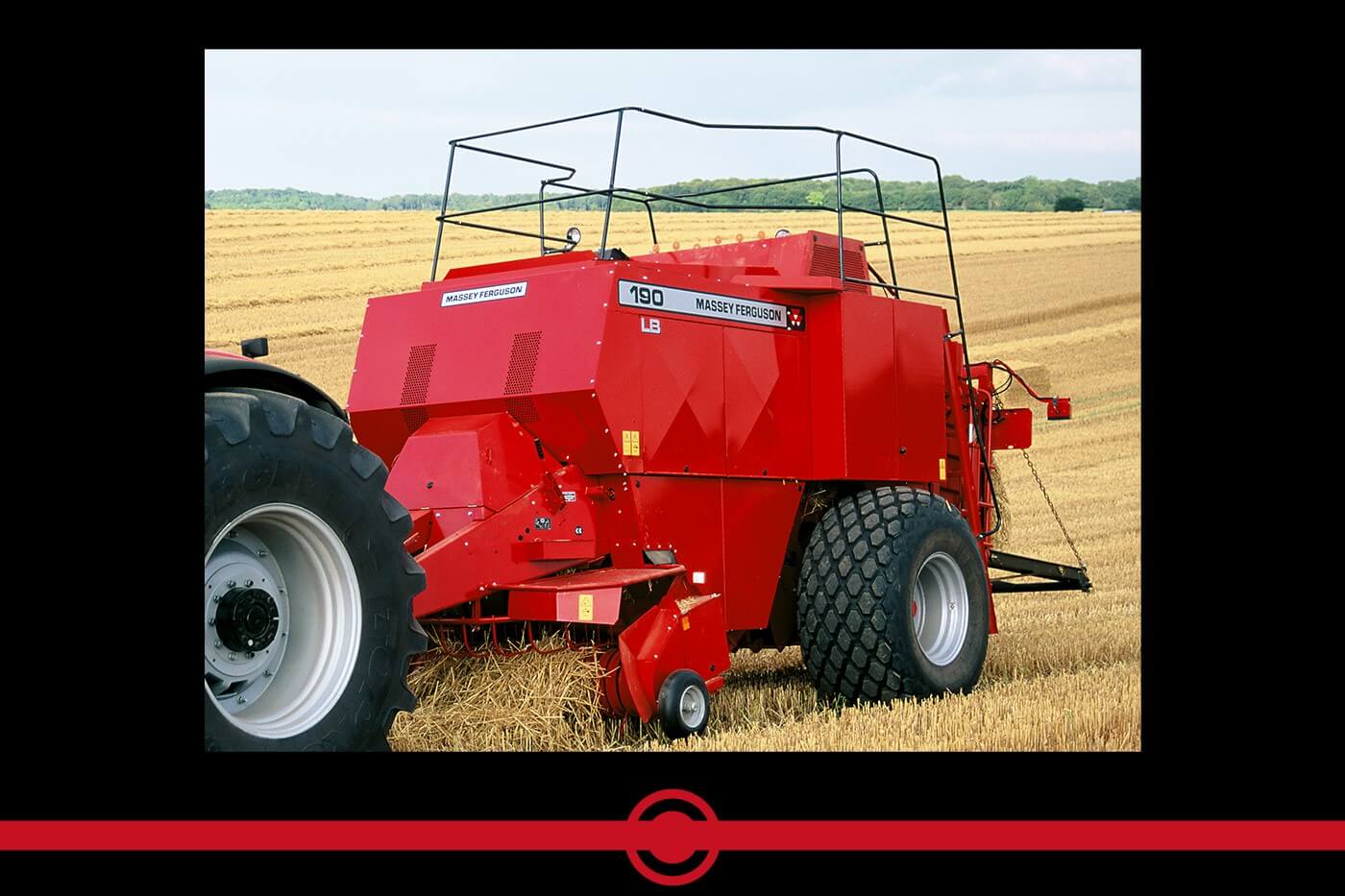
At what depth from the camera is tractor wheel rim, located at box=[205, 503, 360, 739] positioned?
14.8 ft

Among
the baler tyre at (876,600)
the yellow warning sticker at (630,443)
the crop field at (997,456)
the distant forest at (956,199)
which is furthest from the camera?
the distant forest at (956,199)

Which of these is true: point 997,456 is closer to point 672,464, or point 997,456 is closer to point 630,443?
point 672,464

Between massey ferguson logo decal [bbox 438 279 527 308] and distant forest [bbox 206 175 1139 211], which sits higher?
distant forest [bbox 206 175 1139 211]

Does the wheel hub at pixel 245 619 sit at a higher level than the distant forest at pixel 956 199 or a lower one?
lower

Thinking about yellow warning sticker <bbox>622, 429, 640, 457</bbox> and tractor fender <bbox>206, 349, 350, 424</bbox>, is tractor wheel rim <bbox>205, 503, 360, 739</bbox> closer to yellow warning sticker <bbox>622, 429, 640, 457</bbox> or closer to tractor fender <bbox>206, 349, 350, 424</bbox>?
tractor fender <bbox>206, 349, 350, 424</bbox>

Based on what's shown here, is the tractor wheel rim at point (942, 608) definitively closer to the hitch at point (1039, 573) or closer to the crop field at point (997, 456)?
the crop field at point (997, 456)

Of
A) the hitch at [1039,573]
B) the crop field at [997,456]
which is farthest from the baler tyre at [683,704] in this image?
the hitch at [1039,573]

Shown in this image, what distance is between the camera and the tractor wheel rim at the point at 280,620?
4500 mm

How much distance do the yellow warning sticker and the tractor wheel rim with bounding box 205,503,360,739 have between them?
2516 mm

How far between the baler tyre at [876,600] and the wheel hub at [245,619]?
3935 mm

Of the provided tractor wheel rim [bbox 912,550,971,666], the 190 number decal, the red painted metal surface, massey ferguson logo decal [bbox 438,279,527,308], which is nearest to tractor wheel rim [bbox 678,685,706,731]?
the red painted metal surface

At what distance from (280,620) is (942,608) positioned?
4924 mm

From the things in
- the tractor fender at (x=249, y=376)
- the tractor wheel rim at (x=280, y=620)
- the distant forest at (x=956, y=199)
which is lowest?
the tractor wheel rim at (x=280, y=620)

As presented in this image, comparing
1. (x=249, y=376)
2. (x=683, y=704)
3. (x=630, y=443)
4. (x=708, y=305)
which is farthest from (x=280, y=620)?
(x=708, y=305)
